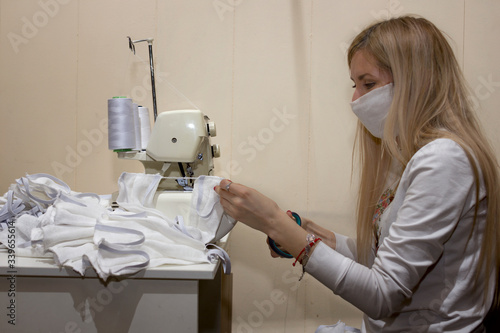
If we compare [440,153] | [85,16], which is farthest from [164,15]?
[440,153]

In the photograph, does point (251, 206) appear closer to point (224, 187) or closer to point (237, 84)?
point (224, 187)

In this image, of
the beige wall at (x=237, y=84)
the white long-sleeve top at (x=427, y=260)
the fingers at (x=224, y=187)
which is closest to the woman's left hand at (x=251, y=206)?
the fingers at (x=224, y=187)

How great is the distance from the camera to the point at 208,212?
1.10 meters

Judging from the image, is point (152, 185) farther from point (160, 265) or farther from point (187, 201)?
point (160, 265)

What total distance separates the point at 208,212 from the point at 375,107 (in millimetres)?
538

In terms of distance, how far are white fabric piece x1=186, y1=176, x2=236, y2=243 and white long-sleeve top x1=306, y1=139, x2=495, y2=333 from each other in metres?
0.30

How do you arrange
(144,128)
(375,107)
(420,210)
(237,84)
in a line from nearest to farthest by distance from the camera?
(420,210)
(375,107)
(144,128)
(237,84)

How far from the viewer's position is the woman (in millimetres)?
834

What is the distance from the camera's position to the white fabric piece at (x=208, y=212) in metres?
1.10

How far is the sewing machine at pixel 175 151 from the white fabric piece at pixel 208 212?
104 mm

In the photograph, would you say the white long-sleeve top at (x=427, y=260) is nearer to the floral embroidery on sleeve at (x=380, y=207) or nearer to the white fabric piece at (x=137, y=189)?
the floral embroidery on sleeve at (x=380, y=207)

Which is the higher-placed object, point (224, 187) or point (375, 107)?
point (375, 107)

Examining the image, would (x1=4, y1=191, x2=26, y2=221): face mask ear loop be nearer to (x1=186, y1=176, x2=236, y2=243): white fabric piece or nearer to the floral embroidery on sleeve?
(x1=186, y1=176, x2=236, y2=243): white fabric piece

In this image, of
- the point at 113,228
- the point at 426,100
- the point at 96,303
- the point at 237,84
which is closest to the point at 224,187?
the point at 113,228
